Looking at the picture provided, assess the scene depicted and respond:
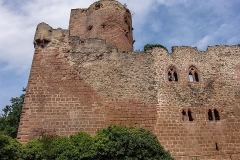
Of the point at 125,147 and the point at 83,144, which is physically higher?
the point at 83,144

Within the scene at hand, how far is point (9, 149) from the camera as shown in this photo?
8.91m

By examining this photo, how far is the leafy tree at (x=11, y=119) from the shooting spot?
18.1 meters

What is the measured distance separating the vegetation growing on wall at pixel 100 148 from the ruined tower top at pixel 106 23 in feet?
25.2

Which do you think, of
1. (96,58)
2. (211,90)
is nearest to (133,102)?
(96,58)

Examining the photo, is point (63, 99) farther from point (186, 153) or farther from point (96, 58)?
point (186, 153)

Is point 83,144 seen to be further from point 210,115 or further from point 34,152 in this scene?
point 210,115

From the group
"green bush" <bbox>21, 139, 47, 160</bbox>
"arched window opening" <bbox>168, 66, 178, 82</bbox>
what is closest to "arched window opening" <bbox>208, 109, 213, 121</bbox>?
"arched window opening" <bbox>168, 66, 178, 82</bbox>

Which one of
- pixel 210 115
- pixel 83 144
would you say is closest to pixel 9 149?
pixel 83 144

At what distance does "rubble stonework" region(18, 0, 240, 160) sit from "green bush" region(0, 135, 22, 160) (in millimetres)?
1467

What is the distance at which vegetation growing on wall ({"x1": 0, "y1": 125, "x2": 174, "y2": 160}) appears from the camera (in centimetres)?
923

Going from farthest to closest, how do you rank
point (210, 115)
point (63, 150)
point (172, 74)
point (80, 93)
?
point (172, 74) → point (210, 115) → point (80, 93) → point (63, 150)

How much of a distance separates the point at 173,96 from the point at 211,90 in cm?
211

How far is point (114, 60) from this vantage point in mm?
13164

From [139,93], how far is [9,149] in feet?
20.6
